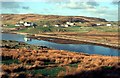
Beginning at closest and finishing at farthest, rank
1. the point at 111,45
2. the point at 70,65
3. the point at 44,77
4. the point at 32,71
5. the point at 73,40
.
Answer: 1. the point at 44,77
2. the point at 32,71
3. the point at 70,65
4. the point at 111,45
5. the point at 73,40

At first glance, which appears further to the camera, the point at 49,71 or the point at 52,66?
the point at 52,66

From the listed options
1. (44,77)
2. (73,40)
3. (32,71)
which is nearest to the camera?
(44,77)

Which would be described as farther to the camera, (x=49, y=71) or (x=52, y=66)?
(x=52, y=66)

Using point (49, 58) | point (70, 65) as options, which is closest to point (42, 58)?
point (49, 58)

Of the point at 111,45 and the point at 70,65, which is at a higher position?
the point at 70,65

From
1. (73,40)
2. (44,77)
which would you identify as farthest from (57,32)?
(44,77)

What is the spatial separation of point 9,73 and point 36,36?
82.5ft

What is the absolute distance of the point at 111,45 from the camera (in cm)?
3241

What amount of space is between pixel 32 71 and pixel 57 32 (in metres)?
28.2

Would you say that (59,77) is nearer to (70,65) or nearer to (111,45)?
(70,65)

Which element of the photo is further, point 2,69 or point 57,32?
point 57,32

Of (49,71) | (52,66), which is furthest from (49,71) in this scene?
(52,66)

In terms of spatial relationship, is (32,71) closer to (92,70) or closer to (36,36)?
(92,70)

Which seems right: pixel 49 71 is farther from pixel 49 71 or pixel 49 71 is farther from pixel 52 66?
pixel 52 66
